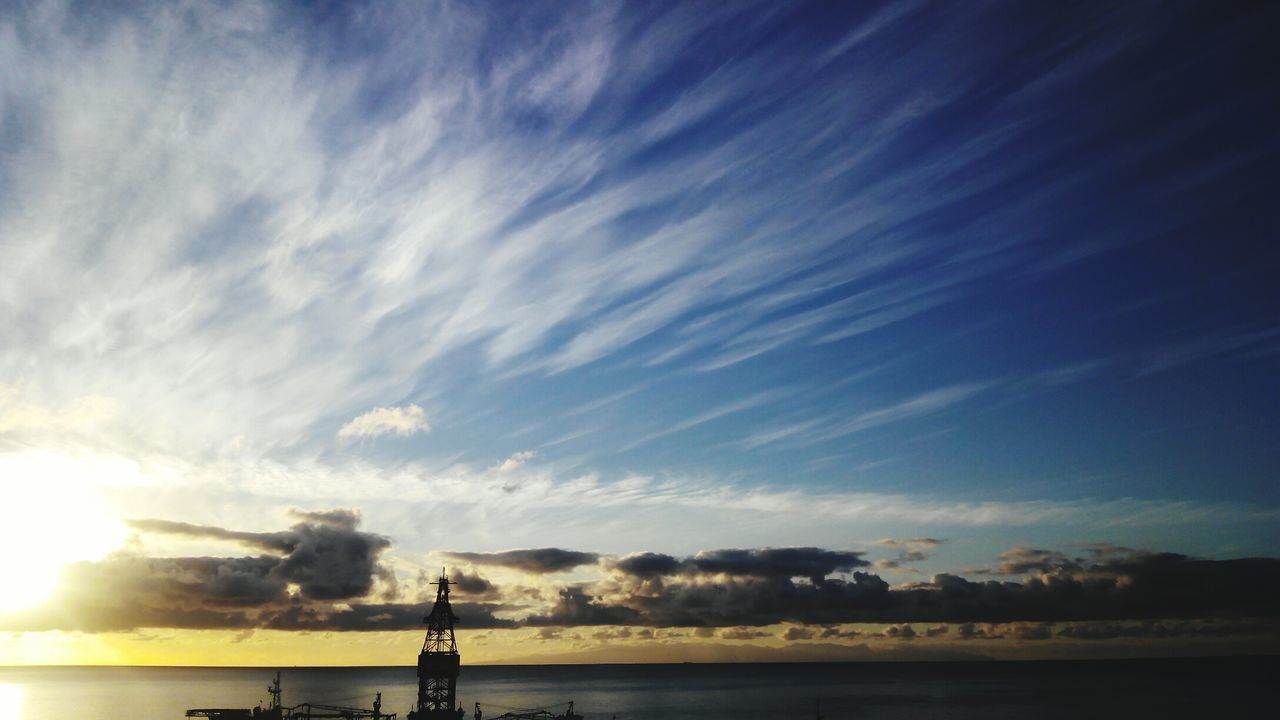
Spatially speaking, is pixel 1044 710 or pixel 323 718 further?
pixel 1044 710

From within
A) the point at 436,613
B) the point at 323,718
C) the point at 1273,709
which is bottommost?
the point at 1273,709

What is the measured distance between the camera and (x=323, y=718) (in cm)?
9794

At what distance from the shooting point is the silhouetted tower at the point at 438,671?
9550cm

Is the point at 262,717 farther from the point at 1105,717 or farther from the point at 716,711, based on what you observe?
the point at 1105,717

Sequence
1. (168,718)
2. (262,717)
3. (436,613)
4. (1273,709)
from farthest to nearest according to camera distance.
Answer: (168,718) < (1273,709) < (436,613) < (262,717)

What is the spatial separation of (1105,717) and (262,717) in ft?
517

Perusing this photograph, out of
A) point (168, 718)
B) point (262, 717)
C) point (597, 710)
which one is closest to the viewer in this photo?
point (262, 717)

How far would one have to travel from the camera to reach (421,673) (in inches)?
3875

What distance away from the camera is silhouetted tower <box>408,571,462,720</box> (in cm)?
9550

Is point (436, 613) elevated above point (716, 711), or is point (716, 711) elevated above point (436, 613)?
point (436, 613)

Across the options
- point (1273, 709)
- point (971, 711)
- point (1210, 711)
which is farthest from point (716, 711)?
point (1273, 709)

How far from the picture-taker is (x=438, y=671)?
97.2 metres

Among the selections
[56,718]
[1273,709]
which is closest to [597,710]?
[56,718]

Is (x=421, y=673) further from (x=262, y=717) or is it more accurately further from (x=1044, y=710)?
(x=1044, y=710)
